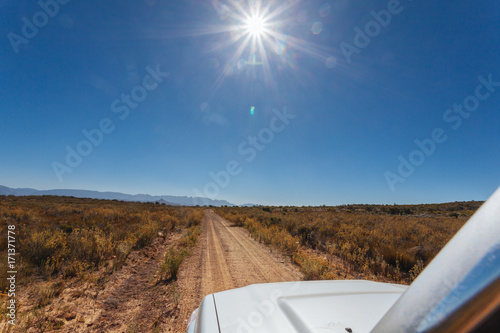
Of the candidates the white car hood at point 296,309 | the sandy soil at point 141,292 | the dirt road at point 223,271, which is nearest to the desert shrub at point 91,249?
the sandy soil at point 141,292

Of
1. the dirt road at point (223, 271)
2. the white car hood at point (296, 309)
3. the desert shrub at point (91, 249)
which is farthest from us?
the desert shrub at point (91, 249)

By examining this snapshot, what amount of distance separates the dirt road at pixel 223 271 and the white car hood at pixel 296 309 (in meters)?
2.81

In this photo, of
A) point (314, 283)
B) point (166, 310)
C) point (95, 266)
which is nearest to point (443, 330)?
point (314, 283)

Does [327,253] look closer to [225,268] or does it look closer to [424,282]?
[225,268]

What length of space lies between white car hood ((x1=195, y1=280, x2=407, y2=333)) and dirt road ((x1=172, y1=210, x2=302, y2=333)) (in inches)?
110

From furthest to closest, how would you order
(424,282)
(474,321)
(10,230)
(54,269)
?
(10,230) < (54,269) < (424,282) < (474,321)

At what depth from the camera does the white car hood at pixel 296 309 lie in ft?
5.24

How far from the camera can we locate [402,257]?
6.98 m

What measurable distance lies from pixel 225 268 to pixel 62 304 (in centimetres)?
413

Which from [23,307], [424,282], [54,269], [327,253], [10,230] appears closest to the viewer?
[424,282]

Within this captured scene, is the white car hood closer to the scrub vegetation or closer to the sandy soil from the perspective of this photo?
the sandy soil

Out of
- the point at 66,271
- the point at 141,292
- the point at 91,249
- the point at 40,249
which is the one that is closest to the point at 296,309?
the point at 141,292

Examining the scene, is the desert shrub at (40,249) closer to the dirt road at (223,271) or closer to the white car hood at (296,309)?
the dirt road at (223,271)

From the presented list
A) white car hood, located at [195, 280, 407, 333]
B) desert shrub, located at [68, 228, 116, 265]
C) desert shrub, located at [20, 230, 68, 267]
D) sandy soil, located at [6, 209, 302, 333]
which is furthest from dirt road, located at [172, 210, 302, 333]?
desert shrub, located at [20, 230, 68, 267]
